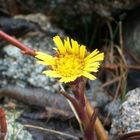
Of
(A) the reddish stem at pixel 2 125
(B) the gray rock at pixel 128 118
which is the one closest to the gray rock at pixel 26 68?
(B) the gray rock at pixel 128 118

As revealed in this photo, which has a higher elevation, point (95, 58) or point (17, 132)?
point (95, 58)

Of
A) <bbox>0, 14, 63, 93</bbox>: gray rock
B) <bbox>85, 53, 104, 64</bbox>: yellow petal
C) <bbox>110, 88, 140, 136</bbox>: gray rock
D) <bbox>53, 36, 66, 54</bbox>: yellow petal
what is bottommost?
<bbox>110, 88, 140, 136</bbox>: gray rock

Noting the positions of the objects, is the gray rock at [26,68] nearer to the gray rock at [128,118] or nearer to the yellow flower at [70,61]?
the gray rock at [128,118]

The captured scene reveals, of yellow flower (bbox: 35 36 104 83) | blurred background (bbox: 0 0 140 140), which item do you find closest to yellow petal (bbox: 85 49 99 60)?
yellow flower (bbox: 35 36 104 83)

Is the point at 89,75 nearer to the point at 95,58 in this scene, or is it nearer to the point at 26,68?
the point at 95,58

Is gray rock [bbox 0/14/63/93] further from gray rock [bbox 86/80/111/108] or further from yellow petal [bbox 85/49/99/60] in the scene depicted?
yellow petal [bbox 85/49/99/60]

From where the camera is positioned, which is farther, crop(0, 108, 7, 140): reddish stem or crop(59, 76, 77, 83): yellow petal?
crop(0, 108, 7, 140): reddish stem

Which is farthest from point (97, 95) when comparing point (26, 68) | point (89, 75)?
point (89, 75)
